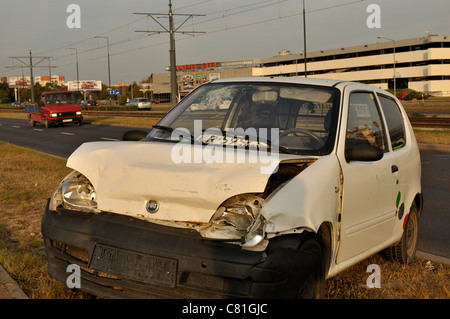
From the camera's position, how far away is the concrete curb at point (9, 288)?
4.03 metres

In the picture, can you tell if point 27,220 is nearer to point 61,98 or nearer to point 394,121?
point 394,121

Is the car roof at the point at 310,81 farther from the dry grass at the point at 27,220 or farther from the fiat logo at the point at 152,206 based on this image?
the dry grass at the point at 27,220

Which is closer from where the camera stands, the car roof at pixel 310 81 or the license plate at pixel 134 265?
the license plate at pixel 134 265

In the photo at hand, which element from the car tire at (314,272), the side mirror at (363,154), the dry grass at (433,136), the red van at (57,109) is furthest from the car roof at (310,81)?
the red van at (57,109)

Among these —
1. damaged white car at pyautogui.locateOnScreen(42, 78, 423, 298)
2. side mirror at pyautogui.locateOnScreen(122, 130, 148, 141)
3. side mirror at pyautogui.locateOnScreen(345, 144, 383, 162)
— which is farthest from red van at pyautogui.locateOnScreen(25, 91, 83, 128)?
side mirror at pyautogui.locateOnScreen(345, 144, 383, 162)

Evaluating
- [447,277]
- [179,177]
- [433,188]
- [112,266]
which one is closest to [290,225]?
[179,177]

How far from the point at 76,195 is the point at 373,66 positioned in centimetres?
9939

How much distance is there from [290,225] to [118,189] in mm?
1133

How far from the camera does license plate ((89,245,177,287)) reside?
311 cm

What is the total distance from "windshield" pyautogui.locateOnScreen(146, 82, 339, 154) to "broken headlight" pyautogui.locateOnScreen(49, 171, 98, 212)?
791mm

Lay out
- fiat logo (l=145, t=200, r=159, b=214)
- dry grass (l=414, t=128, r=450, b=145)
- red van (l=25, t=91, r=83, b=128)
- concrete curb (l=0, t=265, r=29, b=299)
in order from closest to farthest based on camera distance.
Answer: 1. fiat logo (l=145, t=200, r=159, b=214)
2. concrete curb (l=0, t=265, r=29, b=299)
3. dry grass (l=414, t=128, r=450, b=145)
4. red van (l=25, t=91, r=83, b=128)

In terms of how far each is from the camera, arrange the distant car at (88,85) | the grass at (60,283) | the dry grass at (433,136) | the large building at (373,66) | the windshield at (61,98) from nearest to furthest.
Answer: the grass at (60,283) → the dry grass at (433,136) → the windshield at (61,98) → the large building at (373,66) → the distant car at (88,85)

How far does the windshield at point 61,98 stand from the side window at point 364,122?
31089 millimetres

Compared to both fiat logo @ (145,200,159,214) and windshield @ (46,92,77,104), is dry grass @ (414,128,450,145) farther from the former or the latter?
windshield @ (46,92,77,104)
